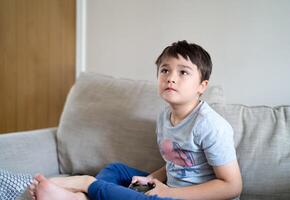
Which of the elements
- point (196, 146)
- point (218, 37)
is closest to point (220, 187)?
point (196, 146)

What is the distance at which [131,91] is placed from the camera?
1443 mm

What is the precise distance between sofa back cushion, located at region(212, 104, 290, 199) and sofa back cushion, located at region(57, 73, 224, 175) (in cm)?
18

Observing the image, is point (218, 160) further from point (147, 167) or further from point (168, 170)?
point (147, 167)

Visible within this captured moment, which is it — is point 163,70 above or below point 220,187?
above

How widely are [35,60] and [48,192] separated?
5.02 ft

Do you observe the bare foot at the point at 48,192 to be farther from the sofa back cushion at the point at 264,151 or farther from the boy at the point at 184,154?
the sofa back cushion at the point at 264,151

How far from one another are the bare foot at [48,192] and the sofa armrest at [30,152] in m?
0.44

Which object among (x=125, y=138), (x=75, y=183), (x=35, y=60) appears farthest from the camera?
(x=35, y=60)

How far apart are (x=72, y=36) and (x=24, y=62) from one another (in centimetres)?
48

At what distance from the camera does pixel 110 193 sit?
94 centimetres

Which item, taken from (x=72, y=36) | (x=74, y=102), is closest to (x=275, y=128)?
(x=74, y=102)

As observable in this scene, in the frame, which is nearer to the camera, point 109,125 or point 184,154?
point 184,154

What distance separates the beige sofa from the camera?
1123 mm

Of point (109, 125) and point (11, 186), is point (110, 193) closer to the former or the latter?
point (11, 186)
